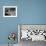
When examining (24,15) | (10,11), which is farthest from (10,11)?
(24,15)

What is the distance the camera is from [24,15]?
11.7 ft

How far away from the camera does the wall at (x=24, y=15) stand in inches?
140

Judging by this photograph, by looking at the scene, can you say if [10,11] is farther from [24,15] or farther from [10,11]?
[24,15]

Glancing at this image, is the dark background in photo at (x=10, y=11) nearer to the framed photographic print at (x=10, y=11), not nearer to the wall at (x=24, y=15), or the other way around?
the framed photographic print at (x=10, y=11)

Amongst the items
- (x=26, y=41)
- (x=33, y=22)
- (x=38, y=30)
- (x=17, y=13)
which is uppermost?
(x=17, y=13)

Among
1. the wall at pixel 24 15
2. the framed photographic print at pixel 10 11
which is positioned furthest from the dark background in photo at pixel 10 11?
the wall at pixel 24 15

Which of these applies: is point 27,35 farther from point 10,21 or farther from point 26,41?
point 10,21

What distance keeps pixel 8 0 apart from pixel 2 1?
0.57 feet

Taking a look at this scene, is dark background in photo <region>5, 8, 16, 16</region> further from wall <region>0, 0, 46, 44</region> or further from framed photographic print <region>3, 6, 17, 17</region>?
wall <region>0, 0, 46, 44</region>

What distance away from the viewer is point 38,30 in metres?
3.47

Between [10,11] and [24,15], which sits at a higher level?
[10,11]

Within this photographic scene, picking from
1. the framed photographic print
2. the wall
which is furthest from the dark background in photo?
the wall

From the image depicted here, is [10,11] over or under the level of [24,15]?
over

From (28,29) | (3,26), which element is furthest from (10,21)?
(28,29)
